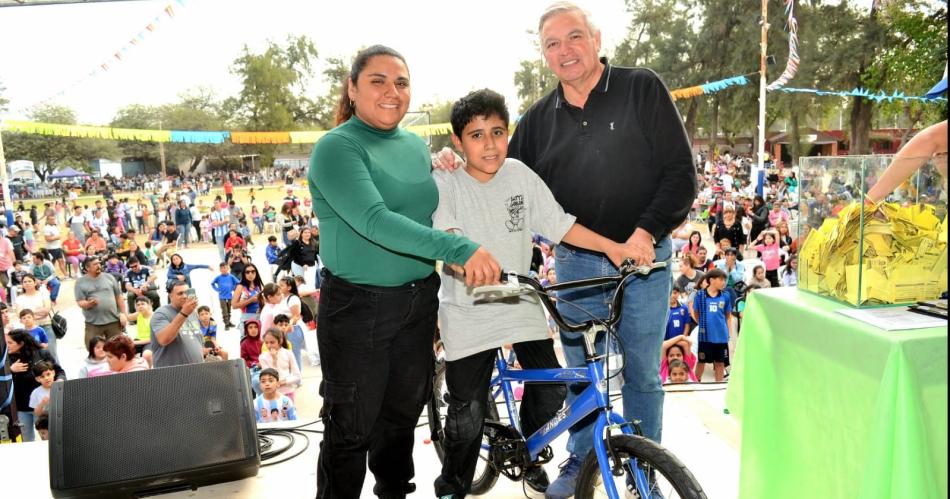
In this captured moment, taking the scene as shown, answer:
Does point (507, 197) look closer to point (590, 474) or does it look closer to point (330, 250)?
point (330, 250)

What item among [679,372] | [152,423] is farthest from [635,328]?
[679,372]

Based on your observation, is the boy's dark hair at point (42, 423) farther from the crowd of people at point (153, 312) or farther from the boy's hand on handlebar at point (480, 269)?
the boy's hand on handlebar at point (480, 269)

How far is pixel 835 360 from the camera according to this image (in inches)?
62.8

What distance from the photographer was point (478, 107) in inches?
83.6

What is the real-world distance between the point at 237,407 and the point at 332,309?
1084 millimetres

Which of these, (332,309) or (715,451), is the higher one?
(332,309)

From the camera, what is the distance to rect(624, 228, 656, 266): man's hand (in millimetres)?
2080

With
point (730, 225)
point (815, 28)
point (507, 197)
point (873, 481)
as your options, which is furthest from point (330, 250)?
point (815, 28)

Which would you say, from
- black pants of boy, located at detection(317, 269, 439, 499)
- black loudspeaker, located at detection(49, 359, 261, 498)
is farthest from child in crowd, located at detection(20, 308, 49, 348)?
black pants of boy, located at detection(317, 269, 439, 499)

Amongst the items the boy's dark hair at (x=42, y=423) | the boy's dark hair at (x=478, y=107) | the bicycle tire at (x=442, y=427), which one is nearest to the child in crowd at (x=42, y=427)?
the boy's dark hair at (x=42, y=423)

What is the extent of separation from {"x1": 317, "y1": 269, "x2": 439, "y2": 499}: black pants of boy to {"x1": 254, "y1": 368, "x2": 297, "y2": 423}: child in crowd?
3396mm

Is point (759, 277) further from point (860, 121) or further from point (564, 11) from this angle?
point (860, 121)

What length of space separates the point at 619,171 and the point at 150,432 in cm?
209

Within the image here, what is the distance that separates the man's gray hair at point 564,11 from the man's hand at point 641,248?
28.0 inches
